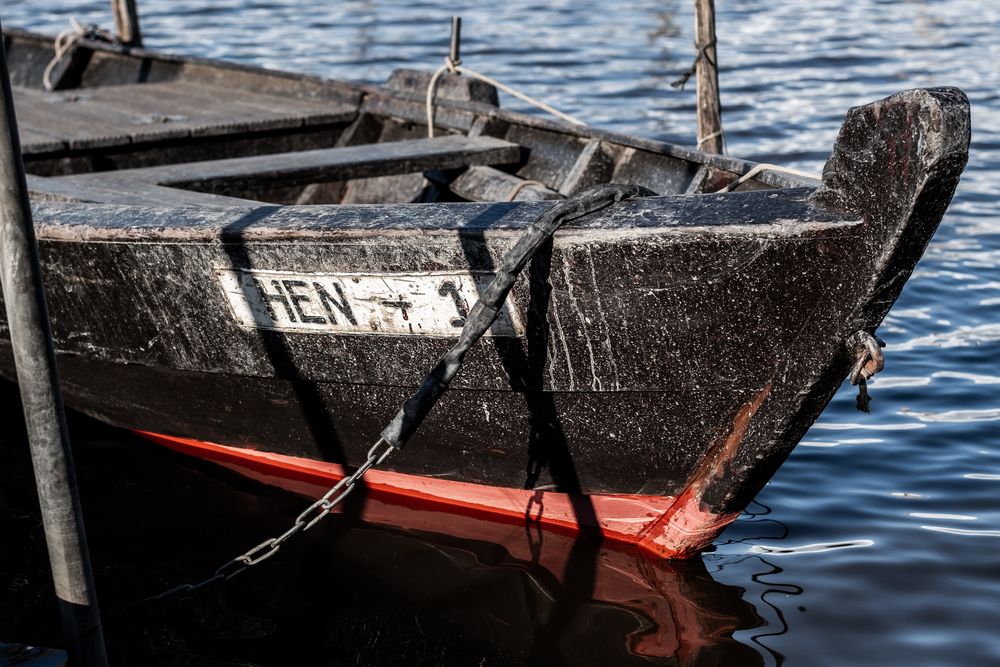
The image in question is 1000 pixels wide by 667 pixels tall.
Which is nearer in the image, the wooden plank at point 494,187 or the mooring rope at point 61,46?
the wooden plank at point 494,187

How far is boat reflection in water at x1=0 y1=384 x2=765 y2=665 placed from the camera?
3.62 metres

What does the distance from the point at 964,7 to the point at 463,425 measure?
45.1 ft

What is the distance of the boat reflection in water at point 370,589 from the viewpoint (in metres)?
3.62

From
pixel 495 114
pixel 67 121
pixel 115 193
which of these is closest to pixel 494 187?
pixel 495 114

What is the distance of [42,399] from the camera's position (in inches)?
111

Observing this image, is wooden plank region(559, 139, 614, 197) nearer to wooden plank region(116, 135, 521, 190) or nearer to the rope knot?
wooden plank region(116, 135, 521, 190)

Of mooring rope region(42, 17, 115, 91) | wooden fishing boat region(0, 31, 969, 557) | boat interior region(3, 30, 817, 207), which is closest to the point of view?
wooden fishing boat region(0, 31, 969, 557)

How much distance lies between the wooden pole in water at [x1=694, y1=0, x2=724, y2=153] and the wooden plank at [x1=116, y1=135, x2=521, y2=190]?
1.01 meters

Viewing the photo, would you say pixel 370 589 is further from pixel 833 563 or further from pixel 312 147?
pixel 312 147

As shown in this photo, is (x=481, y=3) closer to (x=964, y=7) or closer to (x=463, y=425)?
(x=964, y=7)

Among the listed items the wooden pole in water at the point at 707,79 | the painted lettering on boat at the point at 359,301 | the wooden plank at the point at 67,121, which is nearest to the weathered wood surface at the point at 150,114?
the wooden plank at the point at 67,121

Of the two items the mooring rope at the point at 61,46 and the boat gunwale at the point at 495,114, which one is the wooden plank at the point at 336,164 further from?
the mooring rope at the point at 61,46

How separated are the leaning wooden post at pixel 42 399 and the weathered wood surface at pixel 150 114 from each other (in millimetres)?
3255

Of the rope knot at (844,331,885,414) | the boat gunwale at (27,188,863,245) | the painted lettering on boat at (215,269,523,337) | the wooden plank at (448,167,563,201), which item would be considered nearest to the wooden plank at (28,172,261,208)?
the boat gunwale at (27,188,863,245)
